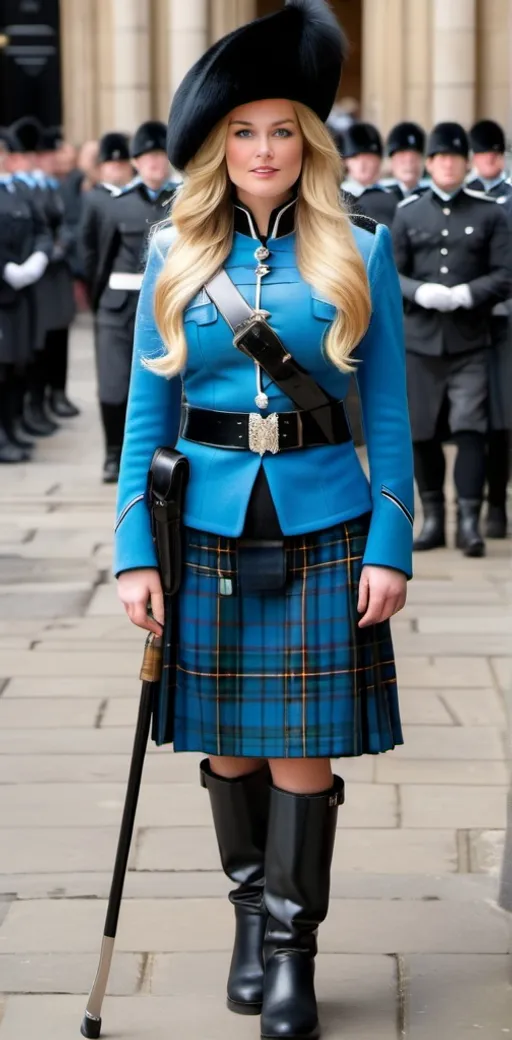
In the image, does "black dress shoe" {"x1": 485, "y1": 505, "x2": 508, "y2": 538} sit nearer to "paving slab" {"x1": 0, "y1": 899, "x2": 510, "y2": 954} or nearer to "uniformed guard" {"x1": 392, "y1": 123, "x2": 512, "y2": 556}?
"uniformed guard" {"x1": 392, "y1": 123, "x2": 512, "y2": 556}

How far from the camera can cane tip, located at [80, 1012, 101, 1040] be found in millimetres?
3477

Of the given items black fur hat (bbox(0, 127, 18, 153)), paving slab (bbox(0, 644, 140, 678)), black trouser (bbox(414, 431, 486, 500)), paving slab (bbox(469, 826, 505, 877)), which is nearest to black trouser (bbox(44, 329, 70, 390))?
black fur hat (bbox(0, 127, 18, 153))

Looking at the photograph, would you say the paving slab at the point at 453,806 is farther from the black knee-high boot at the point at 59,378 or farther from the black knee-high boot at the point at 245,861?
the black knee-high boot at the point at 59,378

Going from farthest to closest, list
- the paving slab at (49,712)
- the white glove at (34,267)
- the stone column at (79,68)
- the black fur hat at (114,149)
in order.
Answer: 1. the stone column at (79,68)
2. the black fur hat at (114,149)
3. the white glove at (34,267)
4. the paving slab at (49,712)

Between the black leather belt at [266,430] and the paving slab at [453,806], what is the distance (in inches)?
60.6

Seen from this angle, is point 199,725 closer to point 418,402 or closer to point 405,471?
point 405,471

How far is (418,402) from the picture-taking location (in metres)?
8.14

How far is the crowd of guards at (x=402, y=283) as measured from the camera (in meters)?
8.04

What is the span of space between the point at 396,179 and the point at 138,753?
309 inches

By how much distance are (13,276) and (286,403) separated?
7.63 m

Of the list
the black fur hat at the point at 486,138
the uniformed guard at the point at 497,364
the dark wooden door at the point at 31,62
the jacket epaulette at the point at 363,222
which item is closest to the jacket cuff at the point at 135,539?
the jacket epaulette at the point at 363,222

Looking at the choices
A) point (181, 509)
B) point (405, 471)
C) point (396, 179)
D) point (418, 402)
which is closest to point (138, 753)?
point (181, 509)

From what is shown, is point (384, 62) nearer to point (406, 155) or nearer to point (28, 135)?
point (28, 135)

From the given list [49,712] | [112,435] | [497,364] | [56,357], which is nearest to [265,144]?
[49,712]
